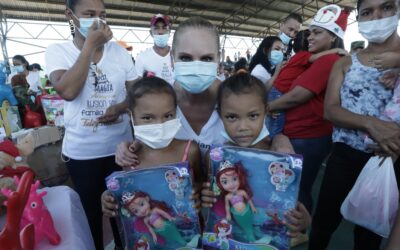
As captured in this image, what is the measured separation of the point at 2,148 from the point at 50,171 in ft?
4.98

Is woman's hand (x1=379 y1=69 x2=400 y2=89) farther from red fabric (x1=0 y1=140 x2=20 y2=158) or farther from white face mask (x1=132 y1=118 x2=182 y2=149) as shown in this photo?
red fabric (x1=0 y1=140 x2=20 y2=158)

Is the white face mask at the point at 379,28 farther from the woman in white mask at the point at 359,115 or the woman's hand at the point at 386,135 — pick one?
the woman's hand at the point at 386,135

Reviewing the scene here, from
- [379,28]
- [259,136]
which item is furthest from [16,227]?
[379,28]

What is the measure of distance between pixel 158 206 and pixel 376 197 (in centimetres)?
108

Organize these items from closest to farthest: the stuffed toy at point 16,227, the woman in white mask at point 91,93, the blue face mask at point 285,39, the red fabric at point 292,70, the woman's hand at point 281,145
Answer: the stuffed toy at point 16,227, the woman's hand at point 281,145, the woman in white mask at point 91,93, the red fabric at point 292,70, the blue face mask at point 285,39

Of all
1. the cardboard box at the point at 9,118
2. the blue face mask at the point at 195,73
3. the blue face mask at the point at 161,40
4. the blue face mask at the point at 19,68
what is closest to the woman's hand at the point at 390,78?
the blue face mask at the point at 195,73

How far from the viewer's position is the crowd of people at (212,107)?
4.00 ft

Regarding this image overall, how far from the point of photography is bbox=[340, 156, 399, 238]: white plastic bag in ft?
4.42

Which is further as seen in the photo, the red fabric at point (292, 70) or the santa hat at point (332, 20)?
the red fabric at point (292, 70)

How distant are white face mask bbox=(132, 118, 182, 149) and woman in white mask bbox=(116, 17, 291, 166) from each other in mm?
87

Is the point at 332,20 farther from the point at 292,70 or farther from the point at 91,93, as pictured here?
the point at 91,93

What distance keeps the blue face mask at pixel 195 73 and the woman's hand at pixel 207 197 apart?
0.52 m

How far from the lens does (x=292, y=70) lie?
220cm

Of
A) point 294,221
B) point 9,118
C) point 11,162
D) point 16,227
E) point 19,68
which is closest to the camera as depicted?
point 16,227
